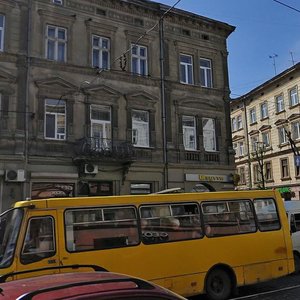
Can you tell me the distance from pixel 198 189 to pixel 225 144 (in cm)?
353

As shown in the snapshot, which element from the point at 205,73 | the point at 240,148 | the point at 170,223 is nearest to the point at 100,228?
the point at 170,223

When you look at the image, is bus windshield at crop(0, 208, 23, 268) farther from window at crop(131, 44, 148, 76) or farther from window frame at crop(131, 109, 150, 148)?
window at crop(131, 44, 148, 76)

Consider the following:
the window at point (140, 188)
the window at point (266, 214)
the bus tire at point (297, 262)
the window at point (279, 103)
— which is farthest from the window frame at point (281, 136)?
the window at point (266, 214)

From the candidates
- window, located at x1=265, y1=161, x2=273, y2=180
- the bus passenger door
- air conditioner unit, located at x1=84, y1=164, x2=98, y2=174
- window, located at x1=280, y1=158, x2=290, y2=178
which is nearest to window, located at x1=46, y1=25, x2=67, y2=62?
air conditioner unit, located at x1=84, y1=164, x2=98, y2=174

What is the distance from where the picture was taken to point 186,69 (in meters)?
24.7

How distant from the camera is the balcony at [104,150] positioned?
19.8m

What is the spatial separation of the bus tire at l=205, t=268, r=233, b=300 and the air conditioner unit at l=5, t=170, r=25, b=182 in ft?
35.9

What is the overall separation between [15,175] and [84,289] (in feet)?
53.6

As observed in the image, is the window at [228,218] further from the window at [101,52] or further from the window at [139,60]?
the window at [139,60]

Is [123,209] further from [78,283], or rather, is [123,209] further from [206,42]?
[206,42]

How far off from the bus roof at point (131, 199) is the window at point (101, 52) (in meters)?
12.7

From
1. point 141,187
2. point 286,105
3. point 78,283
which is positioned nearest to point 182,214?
point 78,283

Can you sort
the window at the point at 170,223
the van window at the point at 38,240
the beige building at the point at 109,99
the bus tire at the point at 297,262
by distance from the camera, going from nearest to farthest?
the van window at the point at 38,240 → the window at the point at 170,223 → the bus tire at the point at 297,262 → the beige building at the point at 109,99

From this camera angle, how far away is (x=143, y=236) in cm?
Result: 932
